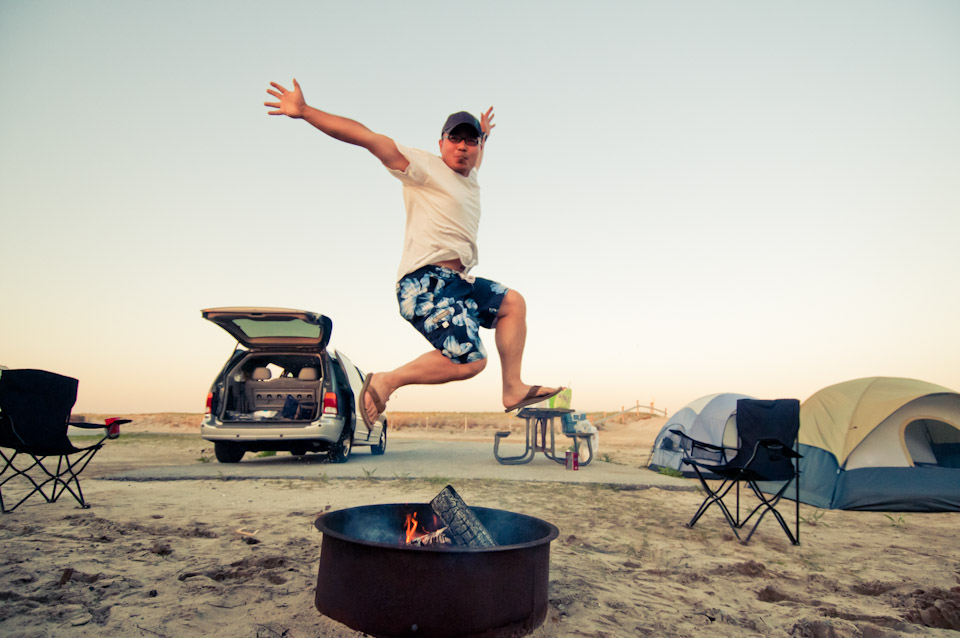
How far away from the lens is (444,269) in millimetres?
2475

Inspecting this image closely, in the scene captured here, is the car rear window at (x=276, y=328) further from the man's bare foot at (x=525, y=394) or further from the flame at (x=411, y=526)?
the man's bare foot at (x=525, y=394)

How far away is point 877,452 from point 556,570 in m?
5.10

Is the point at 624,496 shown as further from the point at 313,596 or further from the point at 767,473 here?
the point at 313,596

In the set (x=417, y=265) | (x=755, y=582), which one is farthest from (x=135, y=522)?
(x=755, y=582)

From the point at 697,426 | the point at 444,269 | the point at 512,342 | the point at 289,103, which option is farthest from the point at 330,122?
the point at 697,426

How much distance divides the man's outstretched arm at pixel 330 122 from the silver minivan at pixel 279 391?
4.56 m

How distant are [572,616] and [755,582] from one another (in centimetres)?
136

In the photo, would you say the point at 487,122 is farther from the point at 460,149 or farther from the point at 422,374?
the point at 422,374

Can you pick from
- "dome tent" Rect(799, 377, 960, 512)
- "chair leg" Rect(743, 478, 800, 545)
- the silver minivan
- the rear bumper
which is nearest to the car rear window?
the silver minivan

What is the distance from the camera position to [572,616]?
7.80 feet

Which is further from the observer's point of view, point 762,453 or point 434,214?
point 762,453

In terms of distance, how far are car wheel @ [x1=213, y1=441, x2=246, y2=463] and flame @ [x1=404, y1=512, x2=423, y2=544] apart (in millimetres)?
6296

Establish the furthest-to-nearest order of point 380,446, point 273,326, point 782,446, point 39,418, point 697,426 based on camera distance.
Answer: point 380,446
point 697,426
point 273,326
point 39,418
point 782,446

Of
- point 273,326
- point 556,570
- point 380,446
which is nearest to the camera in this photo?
point 556,570
